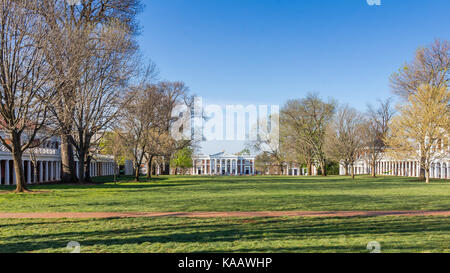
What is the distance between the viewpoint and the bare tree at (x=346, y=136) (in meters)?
62.5

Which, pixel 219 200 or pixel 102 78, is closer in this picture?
pixel 219 200

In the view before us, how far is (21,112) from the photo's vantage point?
2347cm

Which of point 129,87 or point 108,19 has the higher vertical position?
point 108,19

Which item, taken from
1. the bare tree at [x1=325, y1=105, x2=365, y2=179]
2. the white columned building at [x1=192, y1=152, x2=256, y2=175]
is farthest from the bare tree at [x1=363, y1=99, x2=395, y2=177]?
the white columned building at [x1=192, y1=152, x2=256, y2=175]

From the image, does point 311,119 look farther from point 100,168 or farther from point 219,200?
point 219,200

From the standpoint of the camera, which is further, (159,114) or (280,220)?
(159,114)

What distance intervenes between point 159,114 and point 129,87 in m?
14.7

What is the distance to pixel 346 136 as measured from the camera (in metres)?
63.5

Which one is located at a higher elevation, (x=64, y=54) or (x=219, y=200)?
(x=64, y=54)

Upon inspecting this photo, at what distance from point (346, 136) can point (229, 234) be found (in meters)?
57.2

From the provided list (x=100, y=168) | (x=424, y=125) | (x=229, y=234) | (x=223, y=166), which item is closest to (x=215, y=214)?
(x=229, y=234)

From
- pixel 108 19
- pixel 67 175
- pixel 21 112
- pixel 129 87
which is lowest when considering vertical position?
pixel 67 175
